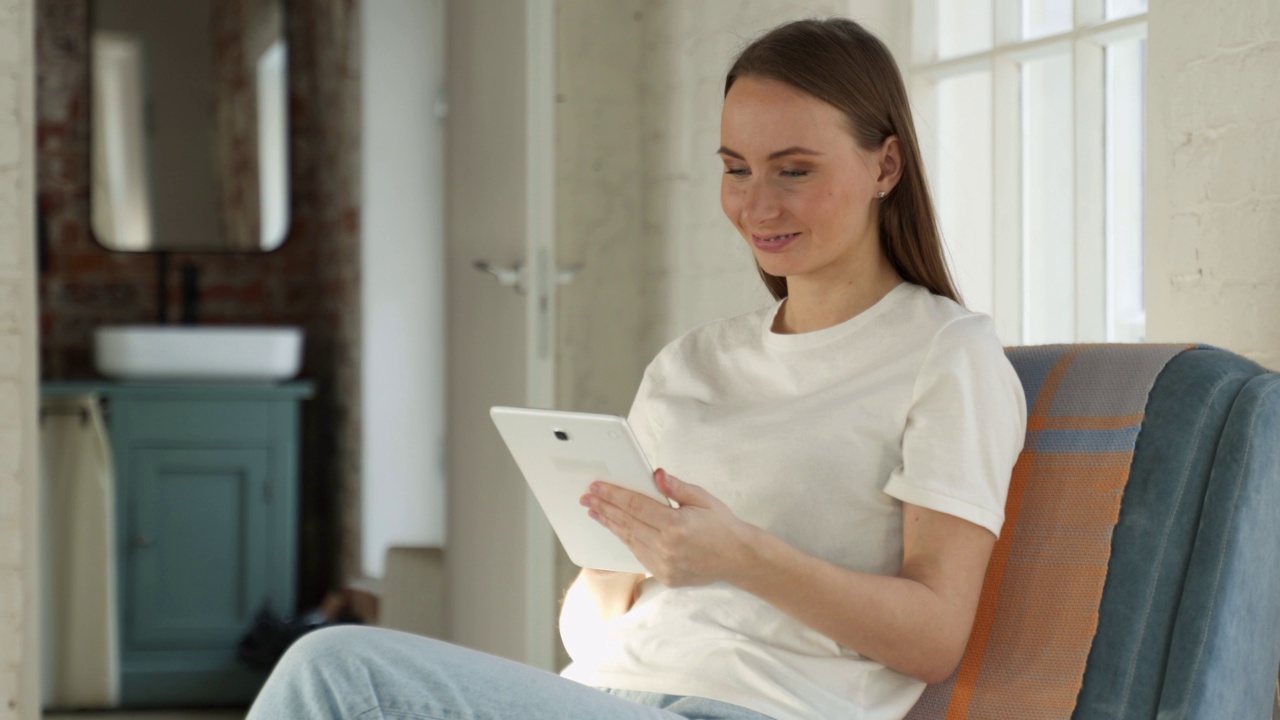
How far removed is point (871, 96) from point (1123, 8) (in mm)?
1010

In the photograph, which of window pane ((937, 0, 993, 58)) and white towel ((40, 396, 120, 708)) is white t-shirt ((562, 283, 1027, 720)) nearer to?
window pane ((937, 0, 993, 58))

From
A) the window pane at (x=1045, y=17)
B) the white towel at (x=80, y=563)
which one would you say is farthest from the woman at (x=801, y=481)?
the white towel at (x=80, y=563)

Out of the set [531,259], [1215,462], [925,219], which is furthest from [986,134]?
[1215,462]

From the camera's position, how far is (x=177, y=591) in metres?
4.07

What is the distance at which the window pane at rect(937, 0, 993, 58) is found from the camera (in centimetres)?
255

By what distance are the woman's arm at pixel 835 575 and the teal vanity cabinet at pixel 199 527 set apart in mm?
3098

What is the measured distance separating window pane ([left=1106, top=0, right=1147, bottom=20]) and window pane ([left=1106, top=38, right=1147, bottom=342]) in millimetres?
49

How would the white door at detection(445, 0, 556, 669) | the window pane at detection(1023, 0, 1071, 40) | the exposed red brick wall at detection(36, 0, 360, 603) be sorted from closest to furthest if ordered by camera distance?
the window pane at detection(1023, 0, 1071, 40) → the white door at detection(445, 0, 556, 669) → the exposed red brick wall at detection(36, 0, 360, 603)

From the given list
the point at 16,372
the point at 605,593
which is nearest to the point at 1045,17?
the point at 605,593

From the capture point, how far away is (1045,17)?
2369 millimetres

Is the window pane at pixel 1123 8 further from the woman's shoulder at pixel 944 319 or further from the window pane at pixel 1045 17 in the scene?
the woman's shoulder at pixel 944 319

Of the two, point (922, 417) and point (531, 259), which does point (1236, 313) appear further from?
point (531, 259)

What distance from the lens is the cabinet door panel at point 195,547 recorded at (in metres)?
4.02

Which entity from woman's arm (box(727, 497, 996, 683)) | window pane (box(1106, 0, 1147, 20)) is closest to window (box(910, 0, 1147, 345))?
window pane (box(1106, 0, 1147, 20))
